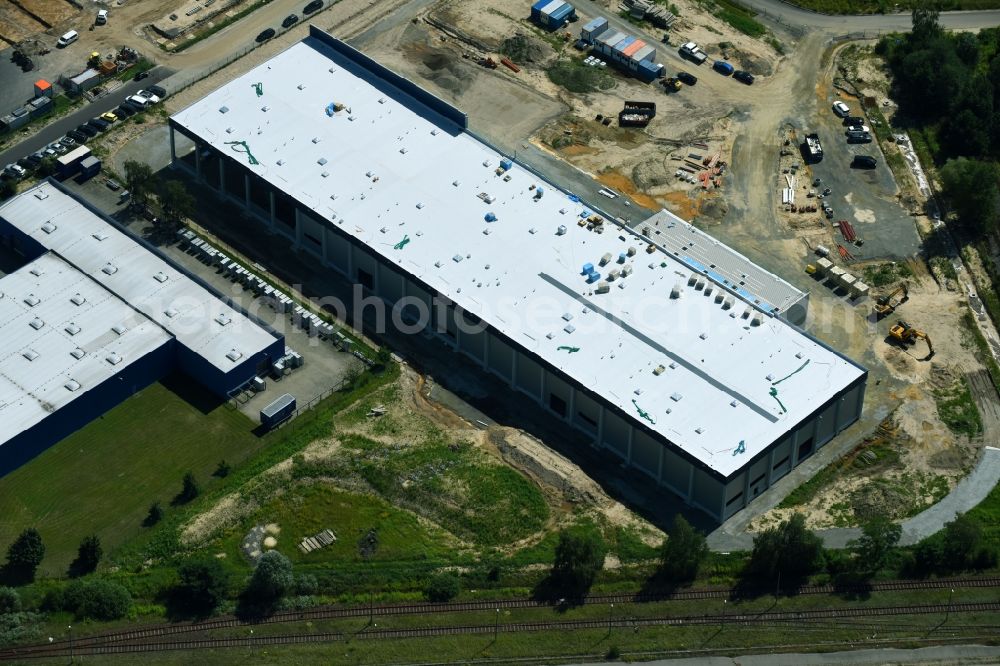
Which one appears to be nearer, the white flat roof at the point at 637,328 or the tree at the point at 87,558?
the tree at the point at 87,558

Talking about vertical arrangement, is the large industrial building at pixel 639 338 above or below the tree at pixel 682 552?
above

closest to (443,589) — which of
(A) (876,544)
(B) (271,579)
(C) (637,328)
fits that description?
(B) (271,579)

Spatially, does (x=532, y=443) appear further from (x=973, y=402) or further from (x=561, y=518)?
(x=973, y=402)

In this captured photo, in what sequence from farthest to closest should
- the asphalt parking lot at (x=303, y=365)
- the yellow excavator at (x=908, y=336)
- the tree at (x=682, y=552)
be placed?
the yellow excavator at (x=908, y=336), the asphalt parking lot at (x=303, y=365), the tree at (x=682, y=552)

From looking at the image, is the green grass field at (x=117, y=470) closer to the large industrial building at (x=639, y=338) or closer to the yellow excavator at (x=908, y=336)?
the large industrial building at (x=639, y=338)

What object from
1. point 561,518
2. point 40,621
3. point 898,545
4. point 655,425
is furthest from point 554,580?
point 40,621

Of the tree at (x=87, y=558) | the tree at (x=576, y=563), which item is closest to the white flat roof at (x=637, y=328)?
the tree at (x=576, y=563)

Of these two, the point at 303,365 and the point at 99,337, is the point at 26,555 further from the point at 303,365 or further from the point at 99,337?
the point at 303,365
